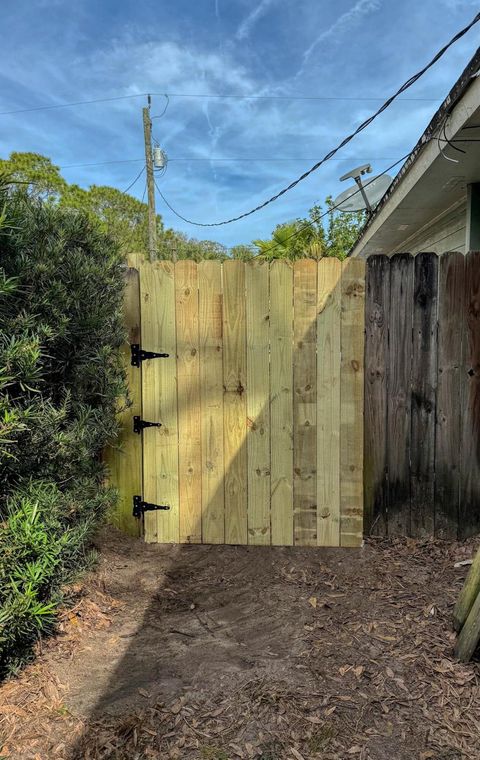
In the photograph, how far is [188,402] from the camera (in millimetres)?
2963

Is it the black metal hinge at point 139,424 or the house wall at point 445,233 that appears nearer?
the black metal hinge at point 139,424

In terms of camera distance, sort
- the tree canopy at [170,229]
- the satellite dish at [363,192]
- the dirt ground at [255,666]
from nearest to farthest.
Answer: the dirt ground at [255,666], the satellite dish at [363,192], the tree canopy at [170,229]

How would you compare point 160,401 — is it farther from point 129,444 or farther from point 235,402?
point 235,402

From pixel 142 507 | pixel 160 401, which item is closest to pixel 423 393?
pixel 160 401

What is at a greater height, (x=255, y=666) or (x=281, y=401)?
(x=281, y=401)

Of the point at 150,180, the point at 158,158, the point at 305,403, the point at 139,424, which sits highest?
the point at 158,158

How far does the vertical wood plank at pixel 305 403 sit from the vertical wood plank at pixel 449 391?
76 centimetres

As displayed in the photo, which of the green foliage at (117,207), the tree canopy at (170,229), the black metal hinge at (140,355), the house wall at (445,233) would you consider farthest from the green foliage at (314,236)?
the black metal hinge at (140,355)

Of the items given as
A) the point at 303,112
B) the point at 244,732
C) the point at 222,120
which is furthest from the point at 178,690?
the point at 222,120

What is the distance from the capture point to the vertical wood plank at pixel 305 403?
2.83m

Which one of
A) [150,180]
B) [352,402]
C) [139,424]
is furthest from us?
[150,180]

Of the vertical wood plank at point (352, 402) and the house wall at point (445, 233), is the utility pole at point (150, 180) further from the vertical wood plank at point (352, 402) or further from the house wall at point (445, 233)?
the vertical wood plank at point (352, 402)

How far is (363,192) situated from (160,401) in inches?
234

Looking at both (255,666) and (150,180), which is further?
(150,180)
